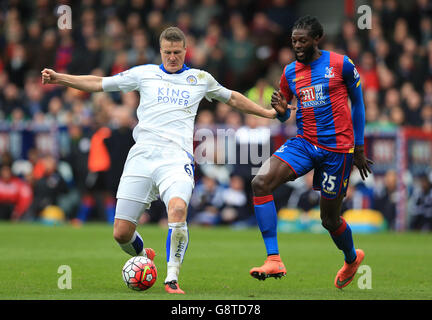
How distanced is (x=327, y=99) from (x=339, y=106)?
0.16m

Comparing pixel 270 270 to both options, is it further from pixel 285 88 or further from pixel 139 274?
pixel 285 88

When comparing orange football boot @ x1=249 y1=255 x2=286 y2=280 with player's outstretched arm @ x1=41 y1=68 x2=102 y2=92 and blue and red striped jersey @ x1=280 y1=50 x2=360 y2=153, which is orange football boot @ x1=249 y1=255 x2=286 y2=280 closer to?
blue and red striped jersey @ x1=280 y1=50 x2=360 y2=153

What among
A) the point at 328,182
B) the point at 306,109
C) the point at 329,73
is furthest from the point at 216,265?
the point at 329,73

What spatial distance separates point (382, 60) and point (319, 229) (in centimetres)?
502

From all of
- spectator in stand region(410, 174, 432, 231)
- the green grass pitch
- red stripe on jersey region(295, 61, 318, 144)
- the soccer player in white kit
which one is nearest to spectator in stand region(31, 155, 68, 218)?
the green grass pitch

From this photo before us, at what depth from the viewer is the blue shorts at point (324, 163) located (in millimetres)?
8883

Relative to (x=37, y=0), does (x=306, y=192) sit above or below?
below

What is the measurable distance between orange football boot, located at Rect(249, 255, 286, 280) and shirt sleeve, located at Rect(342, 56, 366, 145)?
169 centimetres

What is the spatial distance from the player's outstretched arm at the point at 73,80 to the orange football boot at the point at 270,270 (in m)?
2.50

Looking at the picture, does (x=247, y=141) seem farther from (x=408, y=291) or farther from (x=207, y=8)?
(x=408, y=291)

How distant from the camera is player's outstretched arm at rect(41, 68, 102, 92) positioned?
854 centimetres

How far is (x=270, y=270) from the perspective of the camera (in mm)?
8203

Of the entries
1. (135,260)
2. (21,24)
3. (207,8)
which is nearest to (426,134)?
(207,8)

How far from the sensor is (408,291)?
8594 mm
